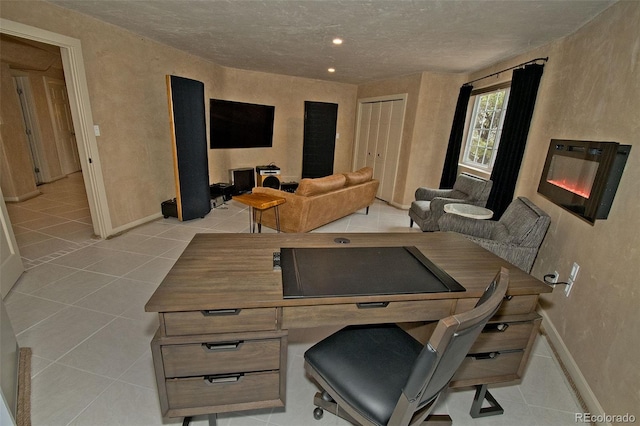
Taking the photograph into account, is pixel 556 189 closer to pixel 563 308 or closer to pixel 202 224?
pixel 563 308

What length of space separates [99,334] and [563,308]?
322cm

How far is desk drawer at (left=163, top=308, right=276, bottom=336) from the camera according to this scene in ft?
3.33

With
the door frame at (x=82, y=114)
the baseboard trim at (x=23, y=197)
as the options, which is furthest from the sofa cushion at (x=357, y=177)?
the baseboard trim at (x=23, y=197)

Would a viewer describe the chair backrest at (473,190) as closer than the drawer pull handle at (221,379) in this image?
No

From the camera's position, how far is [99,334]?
76.0 inches

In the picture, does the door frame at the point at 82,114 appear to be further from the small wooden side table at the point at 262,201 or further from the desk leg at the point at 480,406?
the desk leg at the point at 480,406

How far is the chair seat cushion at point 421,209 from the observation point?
376cm

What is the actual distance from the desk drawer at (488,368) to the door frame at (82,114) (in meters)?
3.84

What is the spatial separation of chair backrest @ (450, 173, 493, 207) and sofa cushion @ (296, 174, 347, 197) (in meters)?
1.63

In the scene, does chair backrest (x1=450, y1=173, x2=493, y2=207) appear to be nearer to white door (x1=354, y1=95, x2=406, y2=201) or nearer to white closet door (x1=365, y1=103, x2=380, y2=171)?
white door (x1=354, y1=95, x2=406, y2=201)

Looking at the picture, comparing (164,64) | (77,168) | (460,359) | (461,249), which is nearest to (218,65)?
(164,64)

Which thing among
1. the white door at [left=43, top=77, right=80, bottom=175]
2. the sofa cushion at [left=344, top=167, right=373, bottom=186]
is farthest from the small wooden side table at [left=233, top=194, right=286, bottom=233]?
the white door at [left=43, top=77, right=80, bottom=175]

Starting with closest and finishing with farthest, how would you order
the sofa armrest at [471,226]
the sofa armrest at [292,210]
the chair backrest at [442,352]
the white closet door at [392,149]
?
the chair backrest at [442,352] < the sofa armrest at [471,226] < the sofa armrest at [292,210] < the white closet door at [392,149]

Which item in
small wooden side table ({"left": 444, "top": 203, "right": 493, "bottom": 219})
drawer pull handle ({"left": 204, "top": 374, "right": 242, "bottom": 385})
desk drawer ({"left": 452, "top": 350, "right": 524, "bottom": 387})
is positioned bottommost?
desk drawer ({"left": 452, "top": 350, "right": 524, "bottom": 387})
